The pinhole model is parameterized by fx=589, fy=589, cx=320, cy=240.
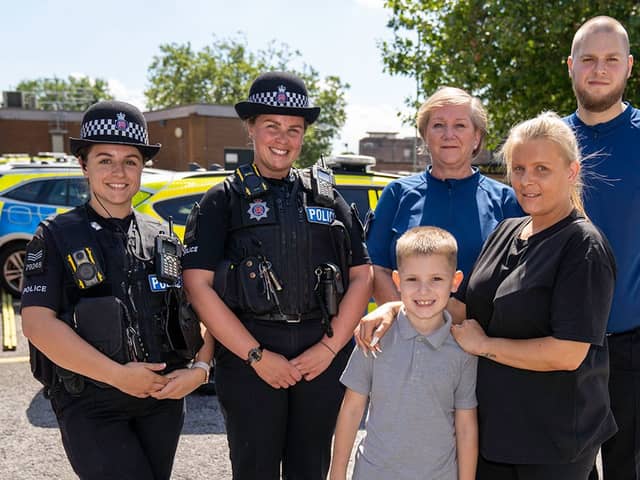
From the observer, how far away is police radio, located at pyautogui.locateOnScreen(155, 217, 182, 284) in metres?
2.35

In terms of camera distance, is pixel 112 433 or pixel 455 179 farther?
pixel 455 179

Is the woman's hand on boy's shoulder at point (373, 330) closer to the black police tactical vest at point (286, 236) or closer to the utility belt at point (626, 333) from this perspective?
the black police tactical vest at point (286, 236)

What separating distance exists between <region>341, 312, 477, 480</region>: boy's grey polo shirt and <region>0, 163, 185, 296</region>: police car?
7144 millimetres

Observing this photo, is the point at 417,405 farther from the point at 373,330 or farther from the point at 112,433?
the point at 112,433

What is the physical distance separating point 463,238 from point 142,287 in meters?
1.38

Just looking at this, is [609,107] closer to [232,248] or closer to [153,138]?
[232,248]

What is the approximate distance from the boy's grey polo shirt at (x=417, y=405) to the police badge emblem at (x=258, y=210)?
79 centimetres

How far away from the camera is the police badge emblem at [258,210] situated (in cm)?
253

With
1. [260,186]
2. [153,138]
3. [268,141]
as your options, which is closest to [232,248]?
[260,186]

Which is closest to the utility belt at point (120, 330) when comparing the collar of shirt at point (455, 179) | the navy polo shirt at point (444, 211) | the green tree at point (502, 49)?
the navy polo shirt at point (444, 211)

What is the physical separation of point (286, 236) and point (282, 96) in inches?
23.9

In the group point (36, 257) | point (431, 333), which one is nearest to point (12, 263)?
point (36, 257)

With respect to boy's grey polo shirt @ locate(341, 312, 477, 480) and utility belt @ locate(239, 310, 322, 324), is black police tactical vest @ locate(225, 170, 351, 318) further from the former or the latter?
boy's grey polo shirt @ locate(341, 312, 477, 480)

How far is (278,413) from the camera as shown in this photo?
2.51 metres
